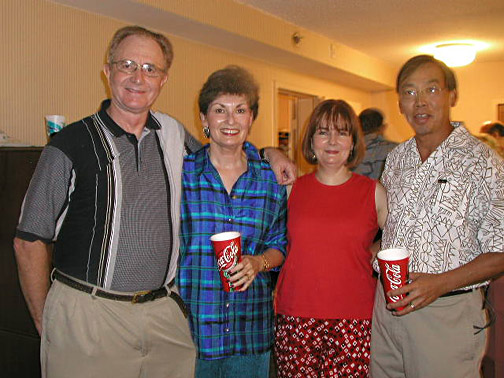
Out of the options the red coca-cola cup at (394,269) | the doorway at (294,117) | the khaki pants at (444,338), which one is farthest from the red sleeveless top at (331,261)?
the doorway at (294,117)

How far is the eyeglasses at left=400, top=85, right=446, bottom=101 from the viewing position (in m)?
1.73

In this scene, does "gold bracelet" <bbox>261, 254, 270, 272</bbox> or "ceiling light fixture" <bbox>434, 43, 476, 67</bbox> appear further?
"ceiling light fixture" <bbox>434, 43, 476, 67</bbox>

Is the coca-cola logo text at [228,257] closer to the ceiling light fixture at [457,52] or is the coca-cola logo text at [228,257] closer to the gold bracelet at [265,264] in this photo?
the gold bracelet at [265,264]

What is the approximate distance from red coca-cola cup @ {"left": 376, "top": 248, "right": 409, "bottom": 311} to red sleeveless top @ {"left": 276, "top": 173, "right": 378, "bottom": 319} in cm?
35

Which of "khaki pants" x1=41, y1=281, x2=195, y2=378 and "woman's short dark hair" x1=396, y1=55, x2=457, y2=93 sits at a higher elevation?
"woman's short dark hair" x1=396, y1=55, x2=457, y2=93

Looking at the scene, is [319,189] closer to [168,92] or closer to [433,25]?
[168,92]

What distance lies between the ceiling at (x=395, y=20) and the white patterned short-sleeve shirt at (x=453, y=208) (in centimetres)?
320

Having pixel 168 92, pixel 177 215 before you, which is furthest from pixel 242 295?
pixel 168 92

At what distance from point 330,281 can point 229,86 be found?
837 millimetres

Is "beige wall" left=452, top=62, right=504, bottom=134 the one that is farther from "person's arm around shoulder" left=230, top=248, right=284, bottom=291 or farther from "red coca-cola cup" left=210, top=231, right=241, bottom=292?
"red coca-cola cup" left=210, top=231, right=241, bottom=292

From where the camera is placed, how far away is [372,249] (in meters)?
1.93

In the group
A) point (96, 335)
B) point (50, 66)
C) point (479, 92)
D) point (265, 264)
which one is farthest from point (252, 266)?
point (479, 92)

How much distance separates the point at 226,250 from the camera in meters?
1.49

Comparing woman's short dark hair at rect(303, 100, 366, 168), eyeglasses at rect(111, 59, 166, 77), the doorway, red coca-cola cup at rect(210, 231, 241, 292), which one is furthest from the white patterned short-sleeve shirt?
the doorway
